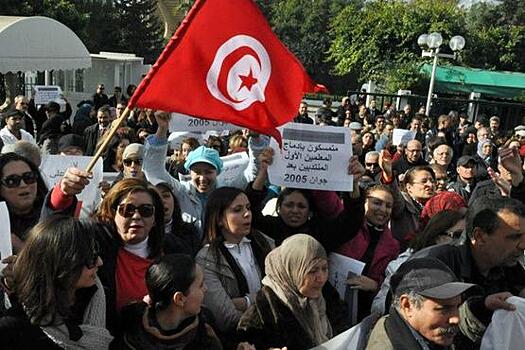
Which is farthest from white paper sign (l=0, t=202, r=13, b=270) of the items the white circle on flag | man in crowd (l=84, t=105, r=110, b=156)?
man in crowd (l=84, t=105, r=110, b=156)

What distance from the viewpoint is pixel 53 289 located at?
232 cm

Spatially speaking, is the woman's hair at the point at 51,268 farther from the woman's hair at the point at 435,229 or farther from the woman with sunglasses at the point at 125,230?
the woman's hair at the point at 435,229

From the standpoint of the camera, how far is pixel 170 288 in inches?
98.6

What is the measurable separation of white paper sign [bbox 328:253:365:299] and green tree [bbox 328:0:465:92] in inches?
958

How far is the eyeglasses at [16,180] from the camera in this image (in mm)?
3357

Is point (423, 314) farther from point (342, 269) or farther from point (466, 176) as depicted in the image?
point (466, 176)

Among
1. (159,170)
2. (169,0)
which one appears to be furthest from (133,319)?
(169,0)

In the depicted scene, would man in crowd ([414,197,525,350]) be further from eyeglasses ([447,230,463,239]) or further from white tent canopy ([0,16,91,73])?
white tent canopy ([0,16,91,73])

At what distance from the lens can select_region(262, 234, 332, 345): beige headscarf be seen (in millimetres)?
2844

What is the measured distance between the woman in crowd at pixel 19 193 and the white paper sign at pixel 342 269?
171cm

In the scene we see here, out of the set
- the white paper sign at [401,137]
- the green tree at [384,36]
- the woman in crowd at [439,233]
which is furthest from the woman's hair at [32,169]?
the green tree at [384,36]

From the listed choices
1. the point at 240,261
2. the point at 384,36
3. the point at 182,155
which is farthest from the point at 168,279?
the point at 384,36

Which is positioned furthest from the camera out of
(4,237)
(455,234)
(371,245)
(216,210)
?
(371,245)

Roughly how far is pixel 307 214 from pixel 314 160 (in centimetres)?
37
